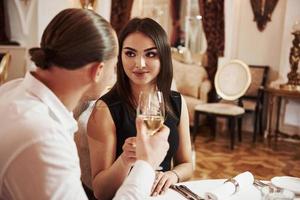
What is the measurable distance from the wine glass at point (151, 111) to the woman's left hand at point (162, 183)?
0.26 meters

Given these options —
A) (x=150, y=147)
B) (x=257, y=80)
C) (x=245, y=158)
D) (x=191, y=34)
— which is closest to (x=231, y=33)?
(x=191, y=34)

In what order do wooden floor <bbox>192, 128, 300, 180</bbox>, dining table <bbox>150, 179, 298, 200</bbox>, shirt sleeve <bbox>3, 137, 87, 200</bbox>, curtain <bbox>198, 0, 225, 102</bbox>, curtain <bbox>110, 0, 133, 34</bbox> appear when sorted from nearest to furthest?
shirt sleeve <bbox>3, 137, 87, 200</bbox>, dining table <bbox>150, 179, 298, 200</bbox>, wooden floor <bbox>192, 128, 300, 180</bbox>, curtain <bbox>198, 0, 225, 102</bbox>, curtain <bbox>110, 0, 133, 34</bbox>

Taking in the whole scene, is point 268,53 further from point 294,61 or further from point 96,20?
point 96,20

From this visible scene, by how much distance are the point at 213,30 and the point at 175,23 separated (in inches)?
26.5

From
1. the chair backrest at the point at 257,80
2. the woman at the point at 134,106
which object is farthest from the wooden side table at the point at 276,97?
the woman at the point at 134,106

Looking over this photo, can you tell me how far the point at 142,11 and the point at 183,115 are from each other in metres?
4.71

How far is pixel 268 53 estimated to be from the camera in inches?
206

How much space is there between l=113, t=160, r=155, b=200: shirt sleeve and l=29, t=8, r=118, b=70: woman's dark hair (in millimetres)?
295

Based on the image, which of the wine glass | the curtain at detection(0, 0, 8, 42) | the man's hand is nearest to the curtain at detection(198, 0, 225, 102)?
the curtain at detection(0, 0, 8, 42)

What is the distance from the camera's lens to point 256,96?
5.11 meters

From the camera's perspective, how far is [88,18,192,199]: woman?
5.16 feet

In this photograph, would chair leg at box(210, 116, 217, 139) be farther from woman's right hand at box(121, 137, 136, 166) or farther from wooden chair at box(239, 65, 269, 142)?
woman's right hand at box(121, 137, 136, 166)

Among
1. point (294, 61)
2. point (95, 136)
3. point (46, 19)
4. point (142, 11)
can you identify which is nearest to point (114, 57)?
point (95, 136)

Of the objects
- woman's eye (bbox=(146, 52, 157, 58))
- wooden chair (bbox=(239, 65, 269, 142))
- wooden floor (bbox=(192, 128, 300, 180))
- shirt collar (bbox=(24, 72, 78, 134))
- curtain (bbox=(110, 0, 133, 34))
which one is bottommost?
wooden floor (bbox=(192, 128, 300, 180))
